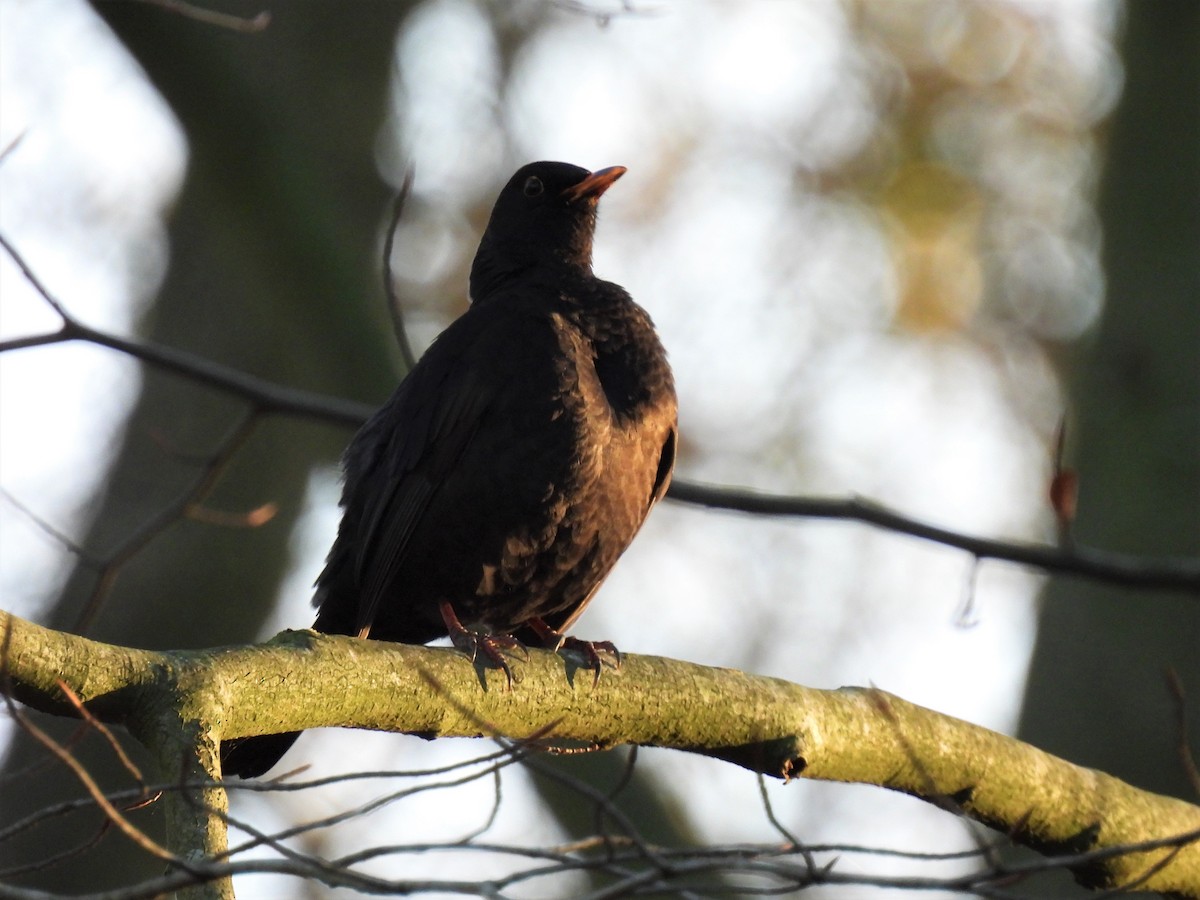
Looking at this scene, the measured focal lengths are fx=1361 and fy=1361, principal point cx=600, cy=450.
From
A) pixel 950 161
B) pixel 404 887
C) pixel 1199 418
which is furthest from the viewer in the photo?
pixel 950 161

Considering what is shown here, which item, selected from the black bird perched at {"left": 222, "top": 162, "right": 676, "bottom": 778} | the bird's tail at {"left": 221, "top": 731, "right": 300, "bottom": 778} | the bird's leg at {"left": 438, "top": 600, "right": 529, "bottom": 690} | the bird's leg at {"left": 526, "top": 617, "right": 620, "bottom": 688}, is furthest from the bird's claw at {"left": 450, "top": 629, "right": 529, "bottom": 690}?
the bird's tail at {"left": 221, "top": 731, "right": 300, "bottom": 778}

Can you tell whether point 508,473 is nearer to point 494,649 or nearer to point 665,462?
point 665,462

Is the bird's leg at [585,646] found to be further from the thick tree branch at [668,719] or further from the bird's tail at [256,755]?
the bird's tail at [256,755]

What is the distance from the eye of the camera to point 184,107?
207 inches

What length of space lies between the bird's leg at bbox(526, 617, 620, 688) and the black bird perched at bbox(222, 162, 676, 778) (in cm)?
1

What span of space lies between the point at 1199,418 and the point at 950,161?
4.50 meters

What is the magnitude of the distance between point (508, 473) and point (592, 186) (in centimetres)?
141

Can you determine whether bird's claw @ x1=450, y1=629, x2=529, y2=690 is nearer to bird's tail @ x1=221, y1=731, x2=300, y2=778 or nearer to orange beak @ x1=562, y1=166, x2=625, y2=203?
bird's tail @ x1=221, y1=731, x2=300, y2=778

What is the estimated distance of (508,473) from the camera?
393cm

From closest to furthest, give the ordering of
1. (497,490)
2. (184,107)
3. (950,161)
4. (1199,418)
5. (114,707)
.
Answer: (114,707)
(497,490)
(184,107)
(1199,418)
(950,161)

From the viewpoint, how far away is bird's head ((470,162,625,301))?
4820 mm

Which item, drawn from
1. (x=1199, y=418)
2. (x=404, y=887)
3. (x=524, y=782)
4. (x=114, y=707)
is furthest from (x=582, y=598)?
(x=1199, y=418)

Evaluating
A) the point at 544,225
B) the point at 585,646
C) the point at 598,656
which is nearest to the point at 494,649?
the point at 598,656

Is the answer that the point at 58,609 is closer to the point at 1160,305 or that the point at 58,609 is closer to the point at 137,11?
the point at 137,11
